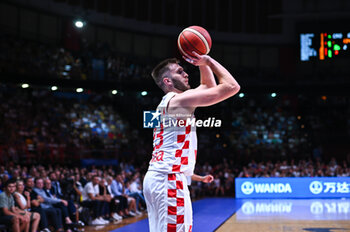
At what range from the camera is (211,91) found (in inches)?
126

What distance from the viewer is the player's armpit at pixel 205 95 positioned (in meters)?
3.17

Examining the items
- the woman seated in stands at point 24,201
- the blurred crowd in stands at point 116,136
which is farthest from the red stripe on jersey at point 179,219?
the blurred crowd in stands at point 116,136

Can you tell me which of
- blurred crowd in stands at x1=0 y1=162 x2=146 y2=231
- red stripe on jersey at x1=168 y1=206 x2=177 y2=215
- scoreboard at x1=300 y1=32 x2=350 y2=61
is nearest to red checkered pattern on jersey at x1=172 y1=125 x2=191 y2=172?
red stripe on jersey at x1=168 y1=206 x2=177 y2=215

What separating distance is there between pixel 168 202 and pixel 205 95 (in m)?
0.80

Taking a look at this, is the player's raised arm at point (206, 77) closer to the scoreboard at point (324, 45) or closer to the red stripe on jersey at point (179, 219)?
the red stripe on jersey at point (179, 219)

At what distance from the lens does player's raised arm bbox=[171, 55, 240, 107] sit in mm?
3170

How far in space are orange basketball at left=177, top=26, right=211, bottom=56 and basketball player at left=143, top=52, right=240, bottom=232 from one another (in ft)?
0.47

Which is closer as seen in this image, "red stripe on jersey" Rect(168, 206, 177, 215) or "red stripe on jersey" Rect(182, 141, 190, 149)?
"red stripe on jersey" Rect(168, 206, 177, 215)

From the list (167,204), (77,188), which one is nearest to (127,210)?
(77,188)

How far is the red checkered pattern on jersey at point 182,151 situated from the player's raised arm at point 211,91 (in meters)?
0.21

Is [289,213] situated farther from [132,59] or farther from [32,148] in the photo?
[132,59]

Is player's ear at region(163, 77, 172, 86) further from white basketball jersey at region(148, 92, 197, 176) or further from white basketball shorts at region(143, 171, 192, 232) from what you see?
white basketball shorts at region(143, 171, 192, 232)

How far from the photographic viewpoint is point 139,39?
26828 mm

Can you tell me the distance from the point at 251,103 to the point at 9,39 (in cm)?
1353
